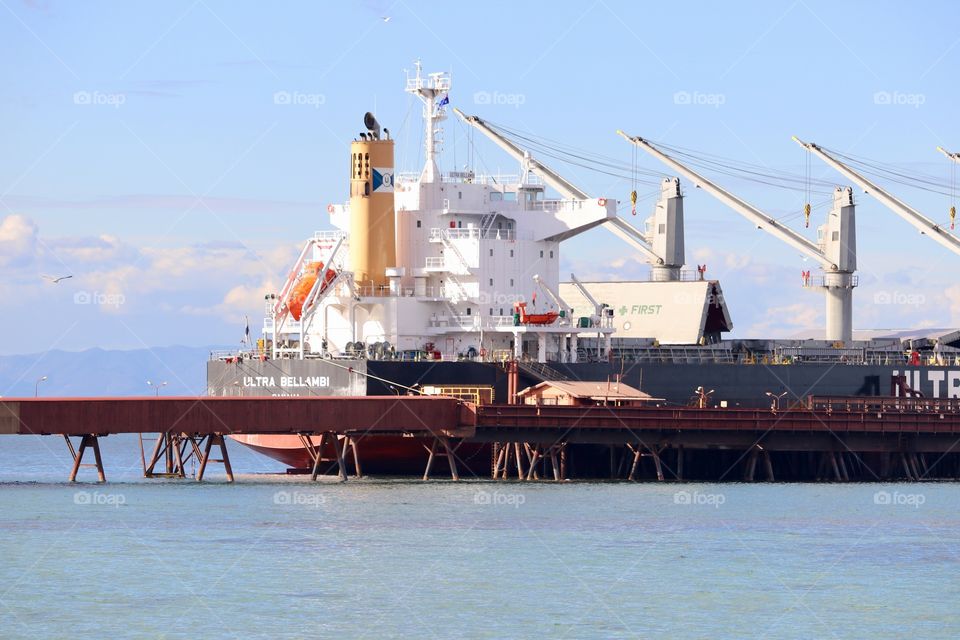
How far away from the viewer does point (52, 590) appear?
41.4 m

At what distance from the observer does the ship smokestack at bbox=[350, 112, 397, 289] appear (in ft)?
232

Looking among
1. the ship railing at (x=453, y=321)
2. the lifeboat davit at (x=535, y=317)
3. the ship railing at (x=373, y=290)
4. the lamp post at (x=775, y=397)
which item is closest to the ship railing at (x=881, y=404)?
the lamp post at (x=775, y=397)

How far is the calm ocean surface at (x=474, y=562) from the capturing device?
38.3 meters

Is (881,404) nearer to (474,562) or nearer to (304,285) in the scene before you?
(304,285)

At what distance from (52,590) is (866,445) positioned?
35.6 meters

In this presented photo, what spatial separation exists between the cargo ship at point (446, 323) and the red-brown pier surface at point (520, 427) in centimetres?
265

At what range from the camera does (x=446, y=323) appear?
71062 mm

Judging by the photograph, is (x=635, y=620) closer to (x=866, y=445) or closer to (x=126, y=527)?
Result: (x=126, y=527)

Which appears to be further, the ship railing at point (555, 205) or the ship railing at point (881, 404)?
the ship railing at point (555, 205)

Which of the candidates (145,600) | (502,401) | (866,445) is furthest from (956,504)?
(145,600)

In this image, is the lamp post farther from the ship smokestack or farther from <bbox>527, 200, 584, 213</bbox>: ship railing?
the ship smokestack

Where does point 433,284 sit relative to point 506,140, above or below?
below

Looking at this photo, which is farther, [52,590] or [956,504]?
[956,504]

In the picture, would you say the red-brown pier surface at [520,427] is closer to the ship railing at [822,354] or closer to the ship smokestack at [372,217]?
the ship smokestack at [372,217]
